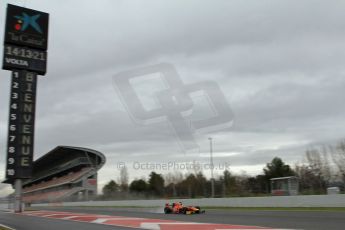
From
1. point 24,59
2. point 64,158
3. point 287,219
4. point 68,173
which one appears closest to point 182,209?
point 287,219

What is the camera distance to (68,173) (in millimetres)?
99438

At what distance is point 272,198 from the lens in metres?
31.5

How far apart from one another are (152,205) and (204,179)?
50589 millimetres

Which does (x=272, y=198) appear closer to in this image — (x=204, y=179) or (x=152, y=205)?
(x=152, y=205)

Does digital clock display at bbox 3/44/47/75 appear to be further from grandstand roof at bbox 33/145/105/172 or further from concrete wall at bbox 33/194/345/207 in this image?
grandstand roof at bbox 33/145/105/172

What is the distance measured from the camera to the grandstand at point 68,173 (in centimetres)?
8594

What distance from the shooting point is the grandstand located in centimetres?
8594

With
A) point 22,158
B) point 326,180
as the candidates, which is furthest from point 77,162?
point 22,158

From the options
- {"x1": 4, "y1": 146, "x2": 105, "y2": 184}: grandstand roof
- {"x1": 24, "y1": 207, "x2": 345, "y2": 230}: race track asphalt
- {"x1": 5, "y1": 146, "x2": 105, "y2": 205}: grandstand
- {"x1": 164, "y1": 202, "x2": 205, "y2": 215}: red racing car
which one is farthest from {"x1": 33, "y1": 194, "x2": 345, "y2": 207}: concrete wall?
{"x1": 4, "y1": 146, "x2": 105, "y2": 184}: grandstand roof

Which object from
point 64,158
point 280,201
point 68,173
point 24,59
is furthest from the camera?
point 64,158

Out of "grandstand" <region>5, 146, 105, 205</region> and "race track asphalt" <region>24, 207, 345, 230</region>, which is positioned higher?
"grandstand" <region>5, 146, 105, 205</region>

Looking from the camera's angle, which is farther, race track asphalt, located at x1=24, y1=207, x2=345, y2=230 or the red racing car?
the red racing car

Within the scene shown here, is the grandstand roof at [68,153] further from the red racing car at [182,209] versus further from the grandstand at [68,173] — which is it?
the red racing car at [182,209]

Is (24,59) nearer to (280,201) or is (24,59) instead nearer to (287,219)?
(280,201)
